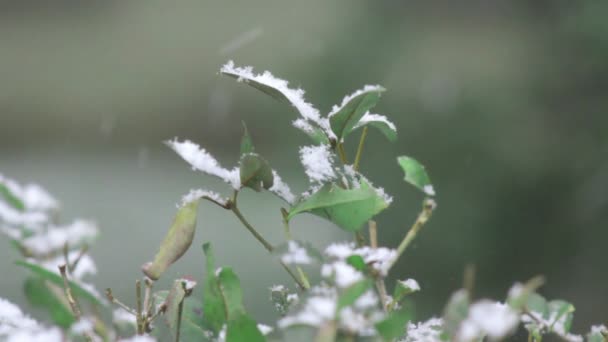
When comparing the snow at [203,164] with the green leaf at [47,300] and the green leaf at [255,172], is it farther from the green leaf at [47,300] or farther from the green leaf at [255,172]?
the green leaf at [47,300]

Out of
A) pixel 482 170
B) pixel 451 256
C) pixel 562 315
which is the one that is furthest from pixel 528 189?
pixel 562 315

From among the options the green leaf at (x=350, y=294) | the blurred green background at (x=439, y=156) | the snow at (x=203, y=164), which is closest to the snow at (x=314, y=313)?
the green leaf at (x=350, y=294)

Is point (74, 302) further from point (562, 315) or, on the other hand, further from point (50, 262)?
Result: point (562, 315)

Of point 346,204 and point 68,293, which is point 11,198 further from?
point 346,204

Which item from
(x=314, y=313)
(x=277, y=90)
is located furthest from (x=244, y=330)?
(x=277, y=90)

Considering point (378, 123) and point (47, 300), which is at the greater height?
point (378, 123)

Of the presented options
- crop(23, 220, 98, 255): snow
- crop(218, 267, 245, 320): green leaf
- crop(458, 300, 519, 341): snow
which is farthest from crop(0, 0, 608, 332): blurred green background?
crop(458, 300, 519, 341): snow

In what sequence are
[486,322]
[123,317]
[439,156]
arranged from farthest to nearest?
1. [439,156]
2. [123,317]
3. [486,322]
